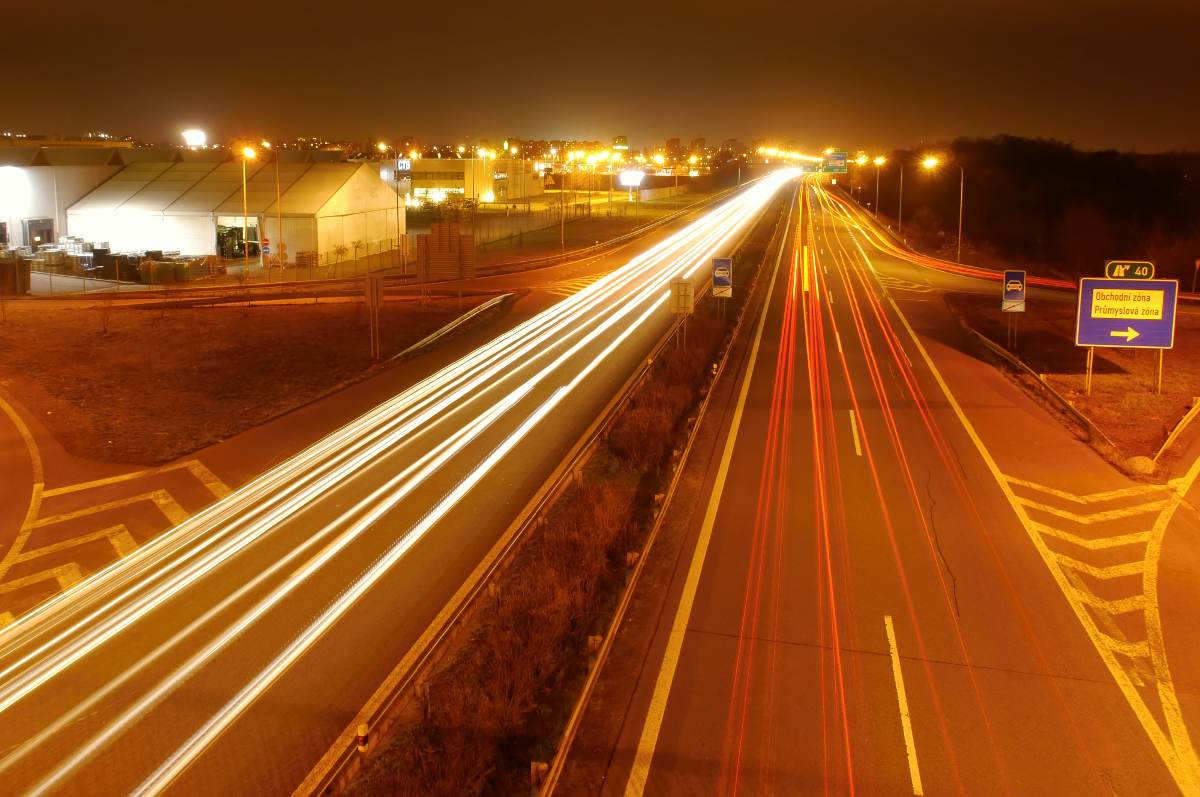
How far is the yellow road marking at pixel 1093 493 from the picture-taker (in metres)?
14.7

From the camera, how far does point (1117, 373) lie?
81.2 ft

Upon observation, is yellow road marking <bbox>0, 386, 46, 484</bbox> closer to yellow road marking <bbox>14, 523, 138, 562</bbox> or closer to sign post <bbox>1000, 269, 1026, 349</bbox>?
yellow road marking <bbox>14, 523, 138, 562</bbox>

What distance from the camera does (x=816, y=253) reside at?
56.1 m

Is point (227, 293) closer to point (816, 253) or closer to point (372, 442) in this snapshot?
point (372, 442)

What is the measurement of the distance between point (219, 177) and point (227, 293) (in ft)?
56.1

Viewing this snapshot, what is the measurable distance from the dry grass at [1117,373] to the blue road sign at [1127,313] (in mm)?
1490

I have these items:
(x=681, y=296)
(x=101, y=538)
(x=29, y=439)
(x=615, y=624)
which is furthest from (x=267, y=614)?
(x=681, y=296)

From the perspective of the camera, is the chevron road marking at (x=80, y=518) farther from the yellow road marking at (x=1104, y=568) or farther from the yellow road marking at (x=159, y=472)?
the yellow road marking at (x=1104, y=568)

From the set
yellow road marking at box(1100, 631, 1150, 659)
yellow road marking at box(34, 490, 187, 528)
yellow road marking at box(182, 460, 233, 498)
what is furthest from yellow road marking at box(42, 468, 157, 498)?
yellow road marking at box(1100, 631, 1150, 659)

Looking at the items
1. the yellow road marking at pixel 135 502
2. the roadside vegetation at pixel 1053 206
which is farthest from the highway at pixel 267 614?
the roadside vegetation at pixel 1053 206

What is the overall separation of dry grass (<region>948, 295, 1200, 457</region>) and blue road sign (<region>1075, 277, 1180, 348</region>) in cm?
149

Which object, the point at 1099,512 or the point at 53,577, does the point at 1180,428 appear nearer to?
the point at 1099,512

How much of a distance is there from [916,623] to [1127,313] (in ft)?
47.4

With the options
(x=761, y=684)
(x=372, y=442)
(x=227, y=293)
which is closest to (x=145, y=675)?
(x=761, y=684)
